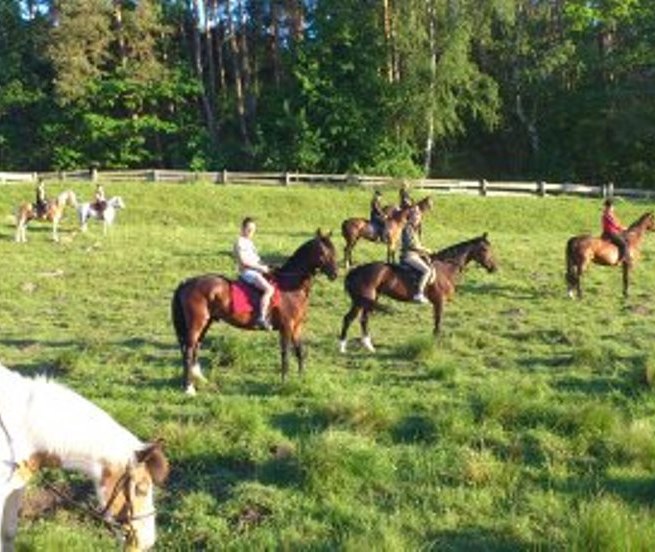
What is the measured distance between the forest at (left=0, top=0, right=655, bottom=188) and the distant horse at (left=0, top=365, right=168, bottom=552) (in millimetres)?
38819

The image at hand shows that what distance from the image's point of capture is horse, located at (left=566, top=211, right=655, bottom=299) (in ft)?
68.6

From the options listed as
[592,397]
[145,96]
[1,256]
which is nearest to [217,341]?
[592,397]

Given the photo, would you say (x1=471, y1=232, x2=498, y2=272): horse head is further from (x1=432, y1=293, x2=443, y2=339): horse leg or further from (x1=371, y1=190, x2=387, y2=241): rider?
A: (x1=371, y1=190, x2=387, y2=241): rider

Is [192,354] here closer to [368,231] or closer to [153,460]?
[153,460]

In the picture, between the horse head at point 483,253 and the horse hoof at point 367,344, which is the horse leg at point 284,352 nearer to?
the horse hoof at point 367,344

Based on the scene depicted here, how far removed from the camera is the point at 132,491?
6.21 meters

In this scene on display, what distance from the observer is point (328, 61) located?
159ft

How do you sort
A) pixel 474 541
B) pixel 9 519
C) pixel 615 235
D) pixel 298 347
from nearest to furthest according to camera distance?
pixel 9 519 < pixel 474 541 < pixel 298 347 < pixel 615 235

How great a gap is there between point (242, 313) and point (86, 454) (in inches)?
292

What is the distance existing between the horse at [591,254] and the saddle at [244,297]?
9.38 meters

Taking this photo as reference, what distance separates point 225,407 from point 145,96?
40.9 meters

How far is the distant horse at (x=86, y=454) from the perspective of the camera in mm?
6238

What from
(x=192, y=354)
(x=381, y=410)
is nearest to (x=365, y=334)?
(x=192, y=354)

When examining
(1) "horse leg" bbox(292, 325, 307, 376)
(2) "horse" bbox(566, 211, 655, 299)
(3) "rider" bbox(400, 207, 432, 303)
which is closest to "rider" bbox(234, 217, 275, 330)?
(1) "horse leg" bbox(292, 325, 307, 376)
